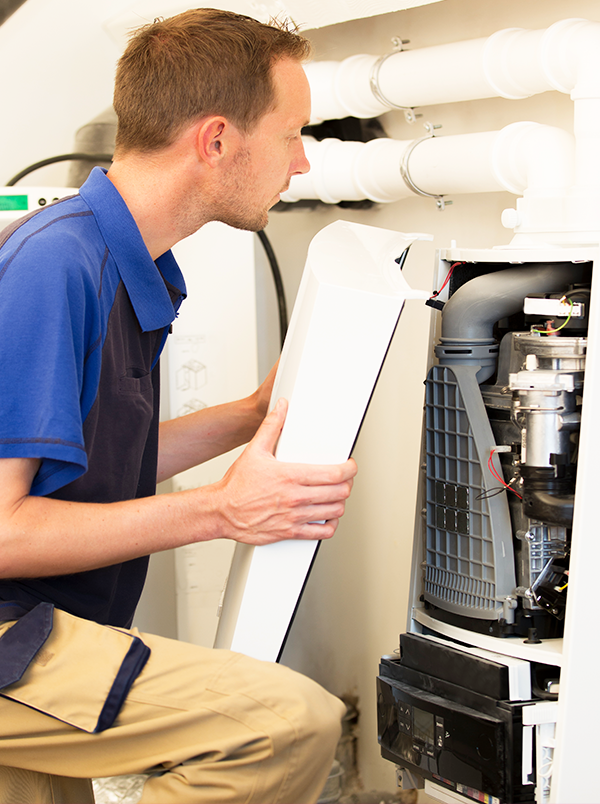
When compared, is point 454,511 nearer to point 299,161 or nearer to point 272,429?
point 272,429

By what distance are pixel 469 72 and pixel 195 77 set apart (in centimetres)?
58

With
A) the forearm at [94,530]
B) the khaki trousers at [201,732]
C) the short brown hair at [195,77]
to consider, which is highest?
the short brown hair at [195,77]

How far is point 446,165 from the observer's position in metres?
1.49

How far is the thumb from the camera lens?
102cm

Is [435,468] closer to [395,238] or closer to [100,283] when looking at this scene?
[395,238]

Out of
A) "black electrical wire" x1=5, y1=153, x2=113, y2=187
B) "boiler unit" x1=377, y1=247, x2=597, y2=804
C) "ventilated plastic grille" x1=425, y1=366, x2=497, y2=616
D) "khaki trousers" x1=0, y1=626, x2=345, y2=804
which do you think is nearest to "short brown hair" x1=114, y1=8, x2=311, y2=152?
"boiler unit" x1=377, y1=247, x2=597, y2=804

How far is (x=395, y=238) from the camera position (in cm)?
116

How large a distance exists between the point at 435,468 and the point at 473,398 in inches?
5.6

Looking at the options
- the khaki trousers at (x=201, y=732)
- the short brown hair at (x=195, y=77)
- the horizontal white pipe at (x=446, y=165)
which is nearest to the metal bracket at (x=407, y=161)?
the horizontal white pipe at (x=446, y=165)

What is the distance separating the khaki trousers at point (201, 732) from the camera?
2.72 ft

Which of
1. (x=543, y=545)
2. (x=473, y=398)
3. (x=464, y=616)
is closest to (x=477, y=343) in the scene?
(x=473, y=398)

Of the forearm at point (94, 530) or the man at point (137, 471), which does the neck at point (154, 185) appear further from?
the forearm at point (94, 530)

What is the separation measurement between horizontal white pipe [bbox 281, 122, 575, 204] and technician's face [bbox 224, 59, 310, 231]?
1.22ft

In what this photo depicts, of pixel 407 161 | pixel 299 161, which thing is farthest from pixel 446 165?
pixel 299 161
